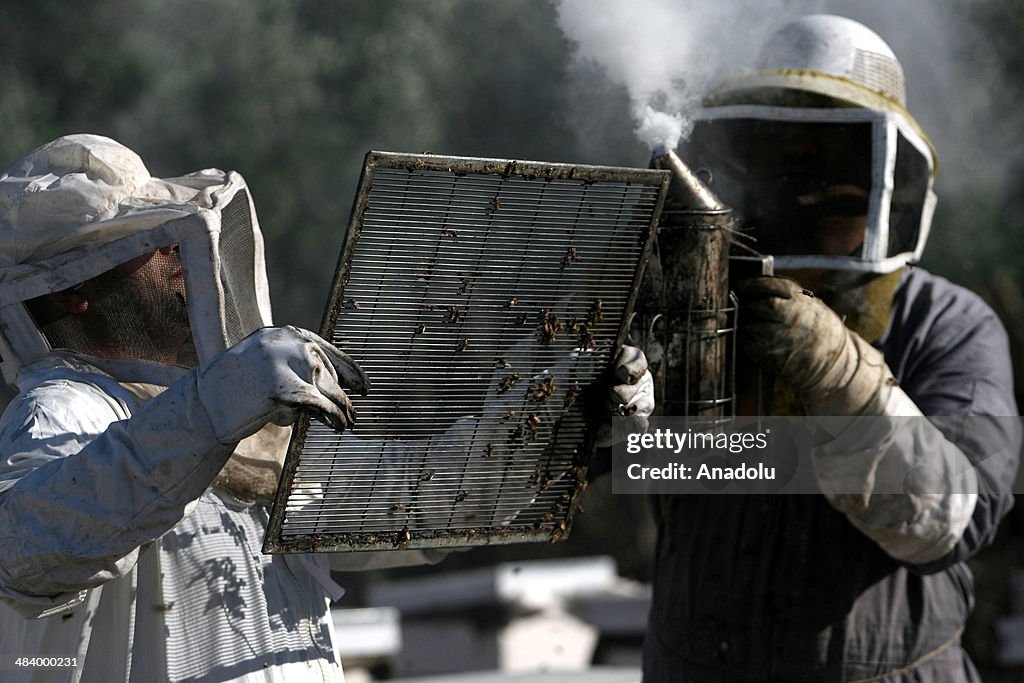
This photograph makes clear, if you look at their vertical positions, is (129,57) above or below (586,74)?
above

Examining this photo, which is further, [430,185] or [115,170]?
[115,170]

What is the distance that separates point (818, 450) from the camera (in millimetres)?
3537

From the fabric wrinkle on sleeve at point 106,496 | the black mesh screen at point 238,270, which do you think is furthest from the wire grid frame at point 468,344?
the black mesh screen at point 238,270

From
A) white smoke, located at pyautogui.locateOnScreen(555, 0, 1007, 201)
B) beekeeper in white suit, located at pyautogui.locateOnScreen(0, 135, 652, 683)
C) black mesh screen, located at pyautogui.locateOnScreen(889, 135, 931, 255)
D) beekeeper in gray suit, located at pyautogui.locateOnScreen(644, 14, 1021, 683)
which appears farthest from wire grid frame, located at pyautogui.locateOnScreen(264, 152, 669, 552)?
black mesh screen, located at pyautogui.locateOnScreen(889, 135, 931, 255)

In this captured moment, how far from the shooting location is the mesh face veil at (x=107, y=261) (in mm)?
2537

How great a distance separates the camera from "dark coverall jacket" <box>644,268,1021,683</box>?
3.64 m

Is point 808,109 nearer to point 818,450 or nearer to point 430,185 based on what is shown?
point 818,450

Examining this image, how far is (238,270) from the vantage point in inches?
113

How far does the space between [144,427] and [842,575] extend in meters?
A: 2.28

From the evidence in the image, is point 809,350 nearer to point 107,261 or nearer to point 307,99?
point 107,261

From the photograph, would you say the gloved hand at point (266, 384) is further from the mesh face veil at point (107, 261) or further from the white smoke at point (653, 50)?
the white smoke at point (653, 50)

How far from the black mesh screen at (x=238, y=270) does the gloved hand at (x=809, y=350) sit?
127 cm

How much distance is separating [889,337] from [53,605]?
2.62m

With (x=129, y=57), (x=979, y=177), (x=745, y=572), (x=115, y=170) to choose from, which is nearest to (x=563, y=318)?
(x=115, y=170)
